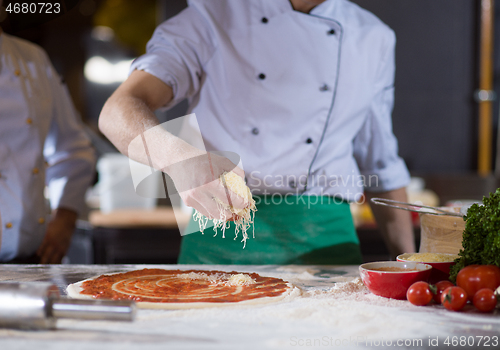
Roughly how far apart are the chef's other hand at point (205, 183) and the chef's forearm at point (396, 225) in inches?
34.5

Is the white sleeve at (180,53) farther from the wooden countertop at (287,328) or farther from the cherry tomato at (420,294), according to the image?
the cherry tomato at (420,294)

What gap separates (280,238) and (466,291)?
0.64 m

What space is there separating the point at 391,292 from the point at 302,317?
239 mm

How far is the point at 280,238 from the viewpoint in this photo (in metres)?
1.48

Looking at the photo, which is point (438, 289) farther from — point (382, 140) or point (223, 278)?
point (382, 140)

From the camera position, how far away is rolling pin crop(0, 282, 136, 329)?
77 cm

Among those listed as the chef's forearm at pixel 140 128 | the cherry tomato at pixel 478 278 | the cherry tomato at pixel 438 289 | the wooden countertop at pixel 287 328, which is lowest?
the wooden countertop at pixel 287 328

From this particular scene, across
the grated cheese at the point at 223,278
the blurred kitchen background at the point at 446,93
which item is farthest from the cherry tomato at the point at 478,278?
the blurred kitchen background at the point at 446,93

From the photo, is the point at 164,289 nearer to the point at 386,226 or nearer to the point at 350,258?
the point at 350,258

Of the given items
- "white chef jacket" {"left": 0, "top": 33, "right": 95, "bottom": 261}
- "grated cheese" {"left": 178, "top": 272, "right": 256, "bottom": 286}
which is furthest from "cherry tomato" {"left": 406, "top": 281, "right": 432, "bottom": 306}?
"white chef jacket" {"left": 0, "top": 33, "right": 95, "bottom": 261}

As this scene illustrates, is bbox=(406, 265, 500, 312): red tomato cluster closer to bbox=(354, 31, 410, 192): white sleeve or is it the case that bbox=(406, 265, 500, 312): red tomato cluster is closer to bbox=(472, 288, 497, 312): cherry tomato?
bbox=(472, 288, 497, 312): cherry tomato

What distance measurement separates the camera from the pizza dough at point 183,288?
964 millimetres

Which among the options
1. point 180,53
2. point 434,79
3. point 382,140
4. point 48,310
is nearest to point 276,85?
point 180,53

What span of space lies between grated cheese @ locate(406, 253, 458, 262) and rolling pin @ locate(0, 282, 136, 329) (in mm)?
701
